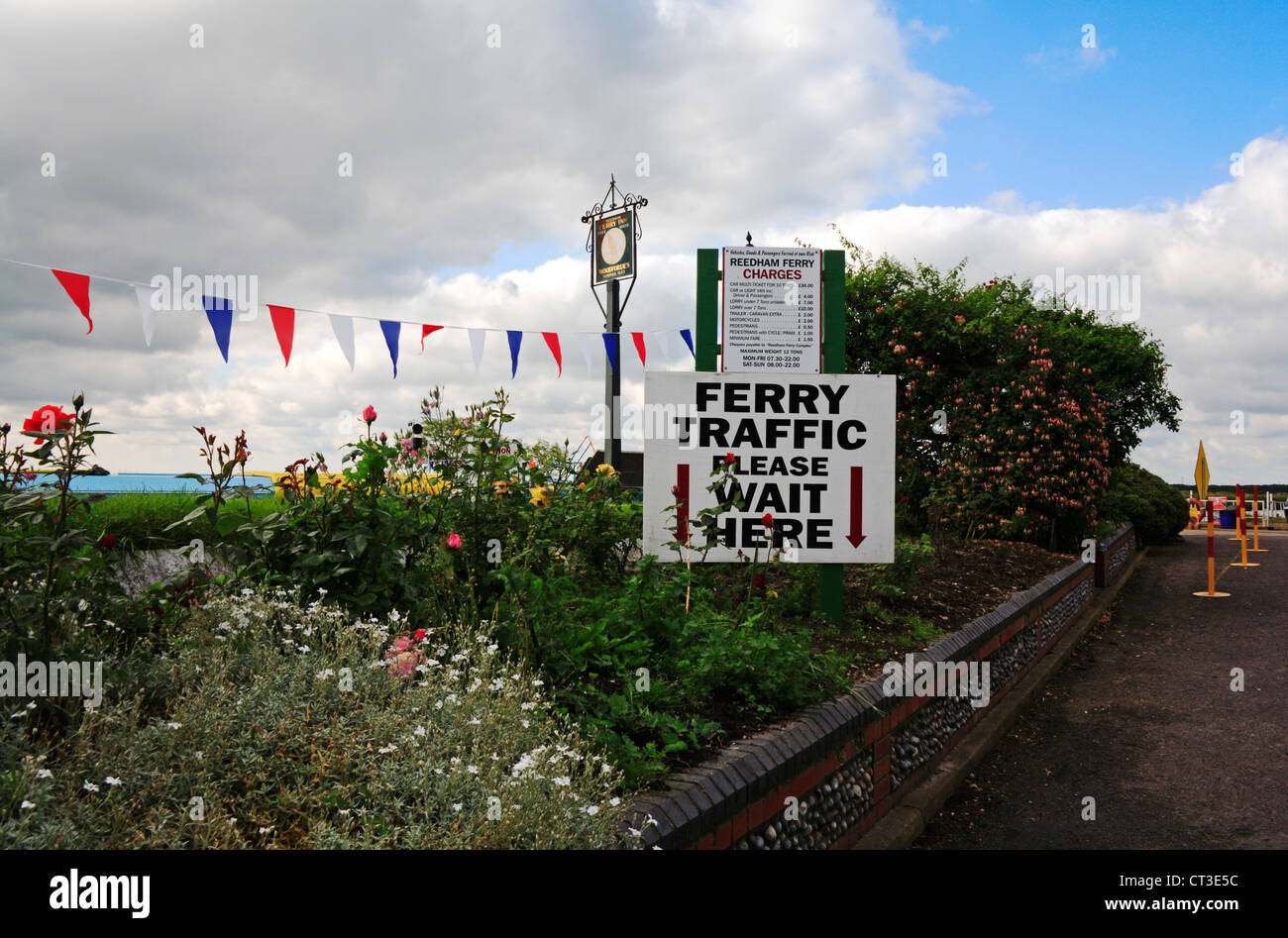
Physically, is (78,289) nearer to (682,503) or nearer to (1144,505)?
(682,503)

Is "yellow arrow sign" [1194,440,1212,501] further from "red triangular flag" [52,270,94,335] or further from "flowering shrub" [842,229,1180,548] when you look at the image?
"red triangular flag" [52,270,94,335]

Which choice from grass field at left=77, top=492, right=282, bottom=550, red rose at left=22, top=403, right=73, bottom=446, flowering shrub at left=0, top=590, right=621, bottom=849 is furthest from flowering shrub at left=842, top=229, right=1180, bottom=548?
red rose at left=22, top=403, right=73, bottom=446

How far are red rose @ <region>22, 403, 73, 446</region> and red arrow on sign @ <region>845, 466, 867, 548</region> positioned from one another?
4493mm

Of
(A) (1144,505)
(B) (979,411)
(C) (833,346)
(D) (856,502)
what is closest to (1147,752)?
(D) (856,502)

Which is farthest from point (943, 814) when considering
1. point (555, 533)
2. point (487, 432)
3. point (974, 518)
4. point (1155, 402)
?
point (1155, 402)

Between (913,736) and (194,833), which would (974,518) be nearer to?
(913,736)

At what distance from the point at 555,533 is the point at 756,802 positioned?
8.24ft

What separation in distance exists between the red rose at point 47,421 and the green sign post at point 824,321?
3826 mm

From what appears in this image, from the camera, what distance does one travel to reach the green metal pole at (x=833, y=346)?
594 cm

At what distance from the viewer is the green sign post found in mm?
5988

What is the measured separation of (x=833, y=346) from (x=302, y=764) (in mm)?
4501

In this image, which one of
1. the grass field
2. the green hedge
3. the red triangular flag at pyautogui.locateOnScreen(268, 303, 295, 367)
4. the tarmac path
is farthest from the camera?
the green hedge

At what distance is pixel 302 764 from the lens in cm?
258
